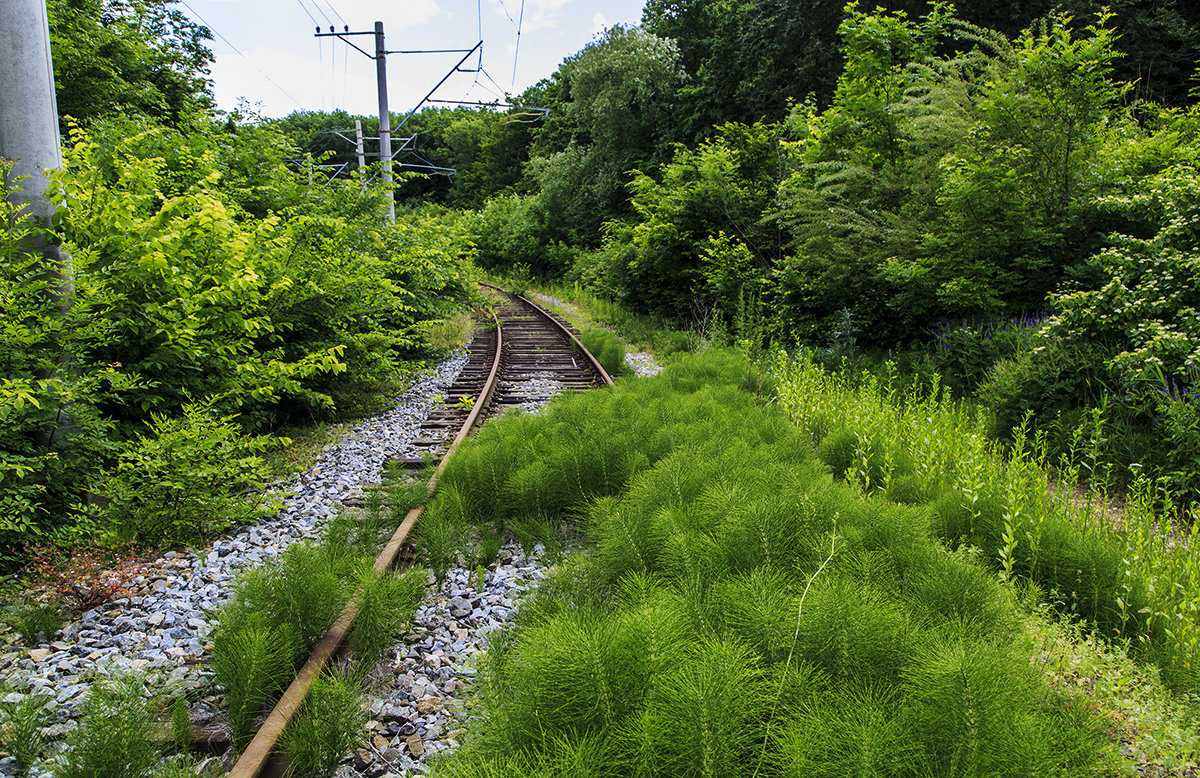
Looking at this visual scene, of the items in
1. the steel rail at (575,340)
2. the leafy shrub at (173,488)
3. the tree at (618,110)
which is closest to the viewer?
the leafy shrub at (173,488)

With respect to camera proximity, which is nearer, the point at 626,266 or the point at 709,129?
the point at 626,266

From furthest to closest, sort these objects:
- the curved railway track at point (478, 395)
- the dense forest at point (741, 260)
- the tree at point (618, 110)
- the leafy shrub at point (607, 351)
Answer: the tree at point (618, 110) → the leafy shrub at point (607, 351) → the dense forest at point (741, 260) → the curved railway track at point (478, 395)

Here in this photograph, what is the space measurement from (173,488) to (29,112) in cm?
280

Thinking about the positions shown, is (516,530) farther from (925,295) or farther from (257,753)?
(925,295)

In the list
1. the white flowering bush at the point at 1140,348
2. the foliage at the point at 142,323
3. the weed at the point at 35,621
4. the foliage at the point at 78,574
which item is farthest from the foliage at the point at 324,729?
the white flowering bush at the point at 1140,348

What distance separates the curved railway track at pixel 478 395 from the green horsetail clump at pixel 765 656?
0.70 m

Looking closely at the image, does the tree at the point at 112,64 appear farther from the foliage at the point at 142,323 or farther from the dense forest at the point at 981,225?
the dense forest at the point at 981,225

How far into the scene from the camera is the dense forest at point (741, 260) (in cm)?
404

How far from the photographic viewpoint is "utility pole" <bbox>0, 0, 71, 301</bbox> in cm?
406

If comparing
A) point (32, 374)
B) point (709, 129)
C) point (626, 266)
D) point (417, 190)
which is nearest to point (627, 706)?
point (32, 374)

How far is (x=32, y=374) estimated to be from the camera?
3623mm

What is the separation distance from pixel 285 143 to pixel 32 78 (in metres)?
4.99

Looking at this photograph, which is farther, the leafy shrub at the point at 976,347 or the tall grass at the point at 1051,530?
the leafy shrub at the point at 976,347

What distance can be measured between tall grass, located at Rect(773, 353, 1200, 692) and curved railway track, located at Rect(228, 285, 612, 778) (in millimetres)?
3006
